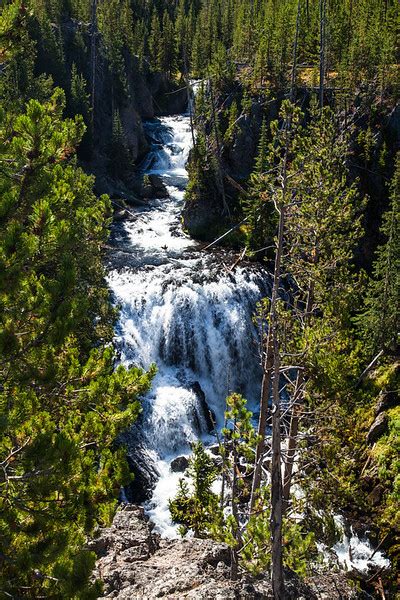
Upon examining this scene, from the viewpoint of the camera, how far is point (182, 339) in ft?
83.1

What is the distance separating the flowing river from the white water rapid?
0.16 ft

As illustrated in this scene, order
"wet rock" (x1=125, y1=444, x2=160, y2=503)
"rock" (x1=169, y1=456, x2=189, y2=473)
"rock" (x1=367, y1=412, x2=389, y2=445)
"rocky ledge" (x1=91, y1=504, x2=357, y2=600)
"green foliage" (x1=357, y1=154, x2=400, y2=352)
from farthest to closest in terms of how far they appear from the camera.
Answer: "green foliage" (x1=357, y1=154, x2=400, y2=352)
"rock" (x1=169, y1=456, x2=189, y2=473)
"rock" (x1=367, y1=412, x2=389, y2=445)
"wet rock" (x1=125, y1=444, x2=160, y2=503)
"rocky ledge" (x1=91, y1=504, x2=357, y2=600)

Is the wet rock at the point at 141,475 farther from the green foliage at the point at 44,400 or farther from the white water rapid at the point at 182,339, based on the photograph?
the green foliage at the point at 44,400

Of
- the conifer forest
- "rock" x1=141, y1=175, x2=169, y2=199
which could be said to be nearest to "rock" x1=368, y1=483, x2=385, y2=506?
Answer: the conifer forest

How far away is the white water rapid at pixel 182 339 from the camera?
853 inches

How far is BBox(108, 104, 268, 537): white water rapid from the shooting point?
21.7 metres

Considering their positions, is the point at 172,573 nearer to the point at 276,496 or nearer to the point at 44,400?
the point at 276,496

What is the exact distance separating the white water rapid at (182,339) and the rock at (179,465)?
232mm

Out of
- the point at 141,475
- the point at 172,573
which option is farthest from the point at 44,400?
the point at 141,475

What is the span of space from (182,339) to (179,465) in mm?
7053

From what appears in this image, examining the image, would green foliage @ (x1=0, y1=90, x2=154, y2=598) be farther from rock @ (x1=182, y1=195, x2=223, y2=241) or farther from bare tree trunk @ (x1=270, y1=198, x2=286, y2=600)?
rock @ (x1=182, y1=195, x2=223, y2=241)

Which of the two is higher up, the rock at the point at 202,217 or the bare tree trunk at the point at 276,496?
the bare tree trunk at the point at 276,496

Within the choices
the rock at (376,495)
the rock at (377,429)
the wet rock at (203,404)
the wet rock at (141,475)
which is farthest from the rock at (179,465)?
the rock at (377,429)

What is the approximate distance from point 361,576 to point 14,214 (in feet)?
50.8
